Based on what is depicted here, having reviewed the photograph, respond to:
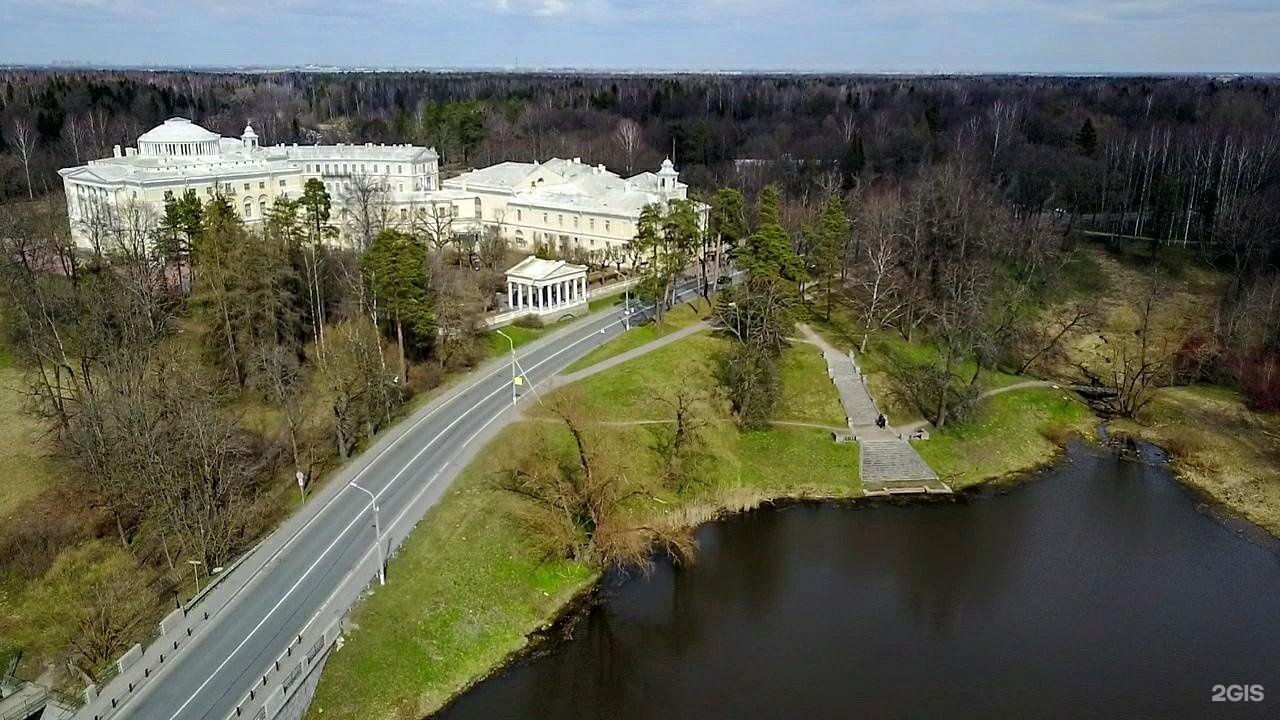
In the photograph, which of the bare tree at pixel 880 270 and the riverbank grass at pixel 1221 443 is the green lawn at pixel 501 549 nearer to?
the bare tree at pixel 880 270

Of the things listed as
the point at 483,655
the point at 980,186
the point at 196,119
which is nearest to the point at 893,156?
the point at 980,186

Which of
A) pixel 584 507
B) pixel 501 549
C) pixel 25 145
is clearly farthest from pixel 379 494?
pixel 25 145

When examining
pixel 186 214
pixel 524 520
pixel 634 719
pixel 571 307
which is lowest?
pixel 634 719

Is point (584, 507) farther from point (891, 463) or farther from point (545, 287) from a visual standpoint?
point (545, 287)

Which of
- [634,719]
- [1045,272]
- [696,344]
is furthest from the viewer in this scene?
[1045,272]

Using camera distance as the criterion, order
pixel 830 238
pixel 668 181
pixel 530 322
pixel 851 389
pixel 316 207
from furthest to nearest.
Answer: pixel 668 181 → pixel 316 207 → pixel 830 238 → pixel 530 322 → pixel 851 389

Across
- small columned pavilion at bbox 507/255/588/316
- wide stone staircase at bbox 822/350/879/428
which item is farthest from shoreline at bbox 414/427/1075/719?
small columned pavilion at bbox 507/255/588/316

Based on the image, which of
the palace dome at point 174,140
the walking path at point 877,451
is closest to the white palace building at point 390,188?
the palace dome at point 174,140

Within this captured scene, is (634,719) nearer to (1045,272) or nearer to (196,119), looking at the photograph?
(1045,272)
